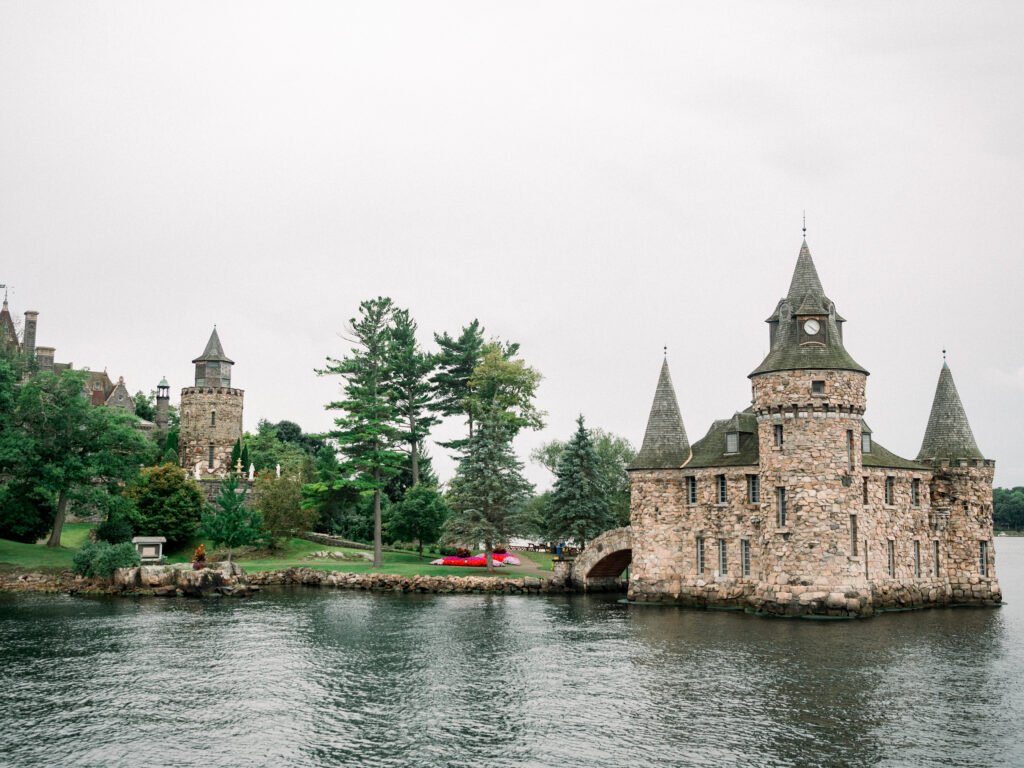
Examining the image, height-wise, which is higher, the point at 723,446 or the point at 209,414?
the point at 209,414

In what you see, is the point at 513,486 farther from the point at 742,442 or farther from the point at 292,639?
the point at 292,639

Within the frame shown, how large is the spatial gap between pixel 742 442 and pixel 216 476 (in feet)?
165

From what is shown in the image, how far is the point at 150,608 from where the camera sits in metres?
45.7

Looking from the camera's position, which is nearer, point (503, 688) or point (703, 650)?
point (503, 688)

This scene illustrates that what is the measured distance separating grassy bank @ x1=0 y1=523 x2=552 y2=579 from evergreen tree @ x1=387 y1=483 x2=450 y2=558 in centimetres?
180

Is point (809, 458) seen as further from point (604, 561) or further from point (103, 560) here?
point (103, 560)

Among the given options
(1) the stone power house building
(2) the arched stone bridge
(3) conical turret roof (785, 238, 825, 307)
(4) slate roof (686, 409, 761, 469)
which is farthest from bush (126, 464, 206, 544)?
(3) conical turret roof (785, 238, 825, 307)

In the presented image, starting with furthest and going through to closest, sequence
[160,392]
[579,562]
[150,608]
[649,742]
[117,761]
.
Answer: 1. [160,392]
2. [579,562]
3. [150,608]
4. [649,742]
5. [117,761]

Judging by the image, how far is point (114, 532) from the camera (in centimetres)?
6128

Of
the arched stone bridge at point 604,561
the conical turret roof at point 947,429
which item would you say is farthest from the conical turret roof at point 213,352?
the conical turret roof at point 947,429

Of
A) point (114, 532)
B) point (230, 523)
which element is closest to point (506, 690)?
point (230, 523)

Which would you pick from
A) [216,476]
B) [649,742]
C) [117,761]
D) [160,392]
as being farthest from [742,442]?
[160,392]

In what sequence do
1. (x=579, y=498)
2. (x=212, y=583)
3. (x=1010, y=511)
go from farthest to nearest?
(x=1010, y=511) < (x=579, y=498) < (x=212, y=583)

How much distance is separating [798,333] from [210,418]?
57572 mm
